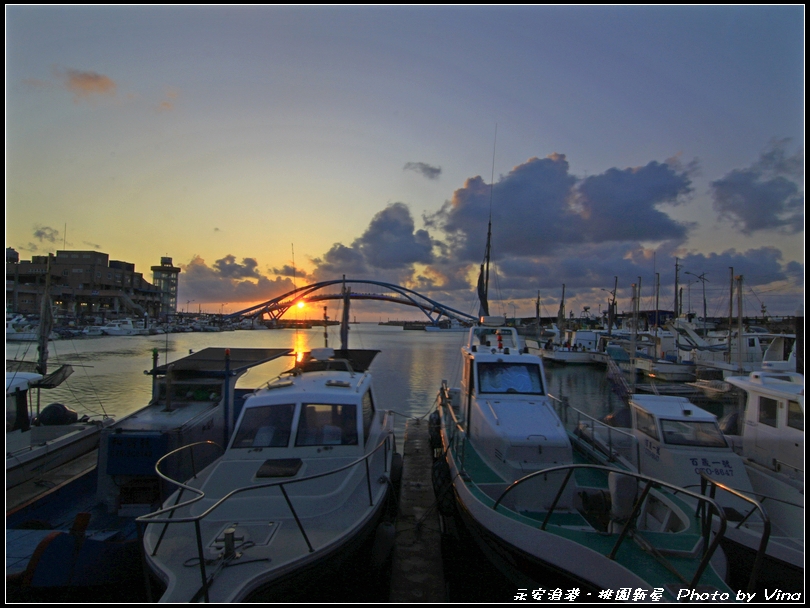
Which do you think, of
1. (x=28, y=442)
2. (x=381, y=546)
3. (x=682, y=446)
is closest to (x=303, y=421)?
(x=381, y=546)

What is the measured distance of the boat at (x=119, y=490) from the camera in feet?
18.1

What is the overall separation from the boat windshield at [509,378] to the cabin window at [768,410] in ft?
14.4

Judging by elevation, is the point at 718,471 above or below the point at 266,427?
below

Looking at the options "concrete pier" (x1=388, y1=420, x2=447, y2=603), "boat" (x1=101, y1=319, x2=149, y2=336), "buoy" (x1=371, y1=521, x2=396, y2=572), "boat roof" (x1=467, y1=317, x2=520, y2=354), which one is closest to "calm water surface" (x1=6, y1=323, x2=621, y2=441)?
"boat roof" (x1=467, y1=317, x2=520, y2=354)

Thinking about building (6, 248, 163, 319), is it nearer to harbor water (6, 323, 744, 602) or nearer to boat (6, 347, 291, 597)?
harbor water (6, 323, 744, 602)

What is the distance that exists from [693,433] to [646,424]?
0.86 meters

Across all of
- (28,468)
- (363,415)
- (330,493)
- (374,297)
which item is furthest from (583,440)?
(374,297)

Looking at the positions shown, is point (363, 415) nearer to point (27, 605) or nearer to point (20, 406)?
point (27, 605)

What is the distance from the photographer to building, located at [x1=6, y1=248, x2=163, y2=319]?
286 ft

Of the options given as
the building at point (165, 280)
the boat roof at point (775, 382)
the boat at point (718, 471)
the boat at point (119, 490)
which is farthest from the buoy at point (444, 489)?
the building at point (165, 280)

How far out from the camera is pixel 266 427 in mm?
7652

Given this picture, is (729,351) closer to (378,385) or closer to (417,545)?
(378,385)

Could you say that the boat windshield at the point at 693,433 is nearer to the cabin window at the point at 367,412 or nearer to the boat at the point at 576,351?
the cabin window at the point at 367,412

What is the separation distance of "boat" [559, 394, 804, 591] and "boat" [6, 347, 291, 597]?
8.00 metres
